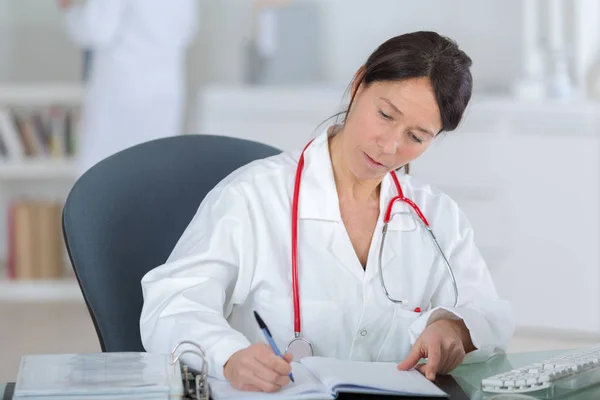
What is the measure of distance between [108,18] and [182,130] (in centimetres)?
91

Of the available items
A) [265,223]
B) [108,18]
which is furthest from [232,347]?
[108,18]

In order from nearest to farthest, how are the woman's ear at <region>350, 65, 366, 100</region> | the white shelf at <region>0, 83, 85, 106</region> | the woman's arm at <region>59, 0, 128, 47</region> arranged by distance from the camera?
the woman's ear at <region>350, 65, 366, 100</region> → the woman's arm at <region>59, 0, 128, 47</region> → the white shelf at <region>0, 83, 85, 106</region>

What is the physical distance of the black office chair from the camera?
168 centimetres

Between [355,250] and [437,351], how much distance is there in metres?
0.33

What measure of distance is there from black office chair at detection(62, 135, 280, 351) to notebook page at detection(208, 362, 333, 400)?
1.57 ft

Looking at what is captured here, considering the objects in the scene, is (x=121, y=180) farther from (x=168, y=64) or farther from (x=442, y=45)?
(x=168, y=64)

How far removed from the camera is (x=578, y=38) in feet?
13.9

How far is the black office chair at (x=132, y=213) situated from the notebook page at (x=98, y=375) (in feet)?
1.44

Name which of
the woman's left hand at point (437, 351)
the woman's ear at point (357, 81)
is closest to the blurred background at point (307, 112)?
the woman's ear at point (357, 81)

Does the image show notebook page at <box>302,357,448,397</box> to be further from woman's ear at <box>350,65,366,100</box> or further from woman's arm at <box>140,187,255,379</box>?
woman's ear at <box>350,65,366,100</box>

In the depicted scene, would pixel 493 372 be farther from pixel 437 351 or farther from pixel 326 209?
pixel 326 209

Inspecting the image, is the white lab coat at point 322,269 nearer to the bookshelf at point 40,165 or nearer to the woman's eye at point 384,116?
the woman's eye at point 384,116

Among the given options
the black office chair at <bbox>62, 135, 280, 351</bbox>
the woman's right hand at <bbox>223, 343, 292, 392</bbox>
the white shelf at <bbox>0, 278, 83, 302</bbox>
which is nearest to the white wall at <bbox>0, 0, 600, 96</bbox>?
the white shelf at <bbox>0, 278, 83, 302</bbox>

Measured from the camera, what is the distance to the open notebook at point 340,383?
3.96 feet
